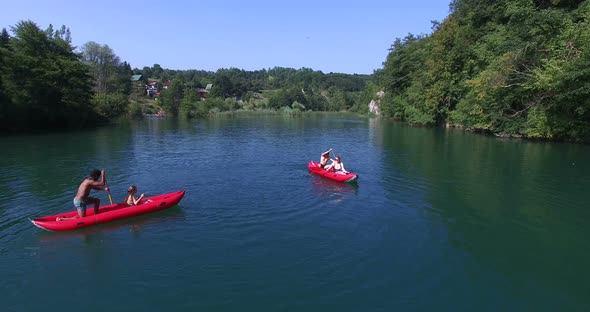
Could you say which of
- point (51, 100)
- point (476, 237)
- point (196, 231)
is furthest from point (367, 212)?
point (51, 100)

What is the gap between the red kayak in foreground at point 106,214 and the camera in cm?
1195

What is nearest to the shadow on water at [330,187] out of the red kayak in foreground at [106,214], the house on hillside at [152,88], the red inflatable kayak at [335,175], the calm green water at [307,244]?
the calm green water at [307,244]

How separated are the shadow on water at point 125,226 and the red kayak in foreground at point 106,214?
0.49 feet

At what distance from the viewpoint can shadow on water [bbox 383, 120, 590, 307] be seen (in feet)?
32.1

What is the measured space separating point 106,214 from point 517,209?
15392 millimetres

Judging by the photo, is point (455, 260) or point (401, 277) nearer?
point (401, 277)

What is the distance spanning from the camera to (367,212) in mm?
14484

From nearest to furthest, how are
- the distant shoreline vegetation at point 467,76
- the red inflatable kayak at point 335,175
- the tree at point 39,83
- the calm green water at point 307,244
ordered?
the calm green water at point 307,244, the red inflatable kayak at point 335,175, the distant shoreline vegetation at point 467,76, the tree at point 39,83

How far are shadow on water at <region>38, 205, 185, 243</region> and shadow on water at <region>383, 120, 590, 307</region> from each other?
965cm

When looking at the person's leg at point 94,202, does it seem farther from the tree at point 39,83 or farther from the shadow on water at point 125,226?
the tree at point 39,83

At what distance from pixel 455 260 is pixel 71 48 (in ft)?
203

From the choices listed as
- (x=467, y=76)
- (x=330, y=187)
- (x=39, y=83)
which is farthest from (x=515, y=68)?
(x=39, y=83)

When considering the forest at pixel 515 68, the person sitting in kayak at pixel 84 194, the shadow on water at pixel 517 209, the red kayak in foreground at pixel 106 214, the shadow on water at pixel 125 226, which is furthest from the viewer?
the forest at pixel 515 68

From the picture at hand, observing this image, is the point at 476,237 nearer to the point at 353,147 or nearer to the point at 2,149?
the point at 353,147
